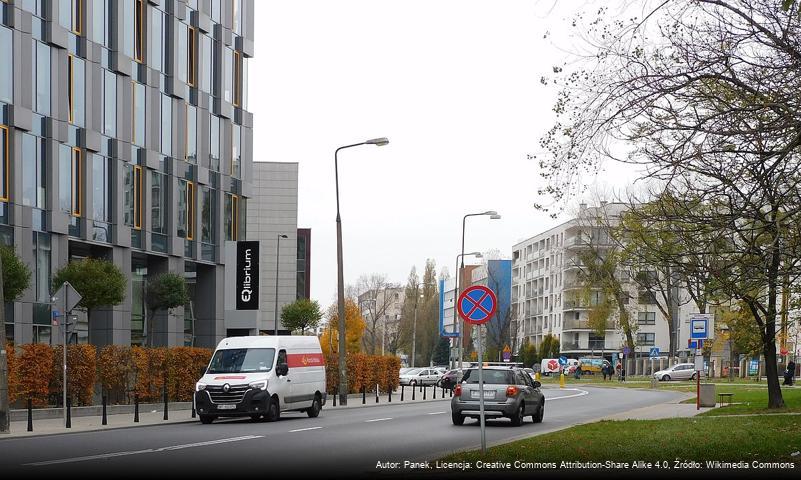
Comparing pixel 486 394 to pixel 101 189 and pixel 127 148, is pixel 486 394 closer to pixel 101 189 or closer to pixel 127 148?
pixel 101 189

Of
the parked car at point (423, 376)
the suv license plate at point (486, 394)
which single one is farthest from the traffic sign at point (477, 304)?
the parked car at point (423, 376)

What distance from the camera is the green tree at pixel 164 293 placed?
46875 millimetres

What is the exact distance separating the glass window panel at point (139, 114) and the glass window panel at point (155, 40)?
4.78ft

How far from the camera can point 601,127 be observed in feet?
50.3

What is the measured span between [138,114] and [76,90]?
483 cm

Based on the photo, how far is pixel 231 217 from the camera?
57625 millimetres

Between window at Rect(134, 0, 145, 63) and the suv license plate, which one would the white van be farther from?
window at Rect(134, 0, 145, 63)

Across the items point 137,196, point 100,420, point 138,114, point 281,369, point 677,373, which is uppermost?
point 138,114

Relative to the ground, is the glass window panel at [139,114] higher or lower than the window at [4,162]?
higher

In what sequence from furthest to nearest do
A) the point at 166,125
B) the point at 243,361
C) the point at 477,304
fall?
the point at 166,125 < the point at 243,361 < the point at 477,304

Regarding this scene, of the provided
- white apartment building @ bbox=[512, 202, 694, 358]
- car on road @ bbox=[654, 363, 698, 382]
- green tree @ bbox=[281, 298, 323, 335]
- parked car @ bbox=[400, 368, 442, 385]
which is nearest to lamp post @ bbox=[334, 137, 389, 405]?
green tree @ bbox=[281, 298, 323, 335]

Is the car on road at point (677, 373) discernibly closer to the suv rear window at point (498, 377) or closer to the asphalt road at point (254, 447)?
the asphalt road at point (254, 447)

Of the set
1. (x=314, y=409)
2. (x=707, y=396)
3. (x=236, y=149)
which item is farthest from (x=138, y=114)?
(x=707, y=396)

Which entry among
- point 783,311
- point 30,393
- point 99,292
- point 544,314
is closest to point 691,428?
point 783,311
